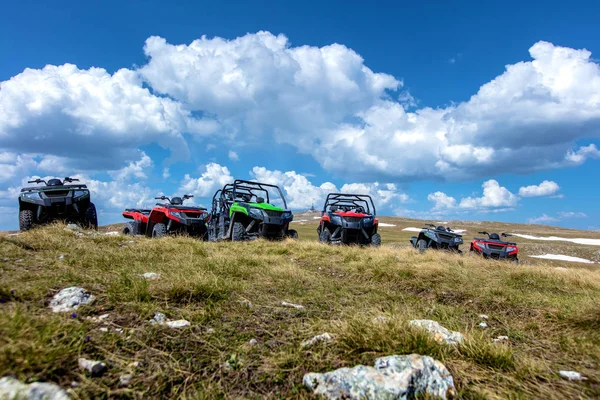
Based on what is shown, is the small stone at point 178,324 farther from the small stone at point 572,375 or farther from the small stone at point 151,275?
the small stone at point 572,375

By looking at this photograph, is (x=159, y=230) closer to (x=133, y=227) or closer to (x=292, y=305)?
(x=133, y=227)

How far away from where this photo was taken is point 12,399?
5.14 ft

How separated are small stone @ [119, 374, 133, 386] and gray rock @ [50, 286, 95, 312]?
4.29ft

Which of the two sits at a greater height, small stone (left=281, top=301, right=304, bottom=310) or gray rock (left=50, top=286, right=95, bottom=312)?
gray rock (left=50, top=286, right=95, bottom=312)

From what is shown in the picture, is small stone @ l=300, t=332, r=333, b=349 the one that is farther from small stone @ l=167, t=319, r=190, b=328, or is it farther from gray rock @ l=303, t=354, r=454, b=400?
small stone @ l=167, t=319, r=190, b=328

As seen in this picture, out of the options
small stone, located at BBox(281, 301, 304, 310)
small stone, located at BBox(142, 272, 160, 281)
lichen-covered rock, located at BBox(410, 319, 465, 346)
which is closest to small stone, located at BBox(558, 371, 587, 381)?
lichen-covered rock, located at BBox(410, 319, 465, 346)

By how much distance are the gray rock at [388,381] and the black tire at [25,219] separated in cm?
1268

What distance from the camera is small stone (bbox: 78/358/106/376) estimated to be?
200 cm

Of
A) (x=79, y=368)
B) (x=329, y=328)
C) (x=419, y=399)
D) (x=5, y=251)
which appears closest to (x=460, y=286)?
(x=329, y=328)

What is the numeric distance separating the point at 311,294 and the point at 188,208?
9.93 meters

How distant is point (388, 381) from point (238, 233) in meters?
11.4

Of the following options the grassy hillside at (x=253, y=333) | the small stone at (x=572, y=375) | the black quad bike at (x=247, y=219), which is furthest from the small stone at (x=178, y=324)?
the black quad bike at (x=247, y=219)

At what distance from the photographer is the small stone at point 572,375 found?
224 cm

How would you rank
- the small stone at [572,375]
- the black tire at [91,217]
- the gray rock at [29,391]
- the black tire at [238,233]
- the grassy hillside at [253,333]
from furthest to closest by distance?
1. the black tire at [238,233]
2. the black tire at [91,217]
3. the small stone at [572,375]
4. the grassy hillside at [253,333]
5. the gray rock at [29,391]
